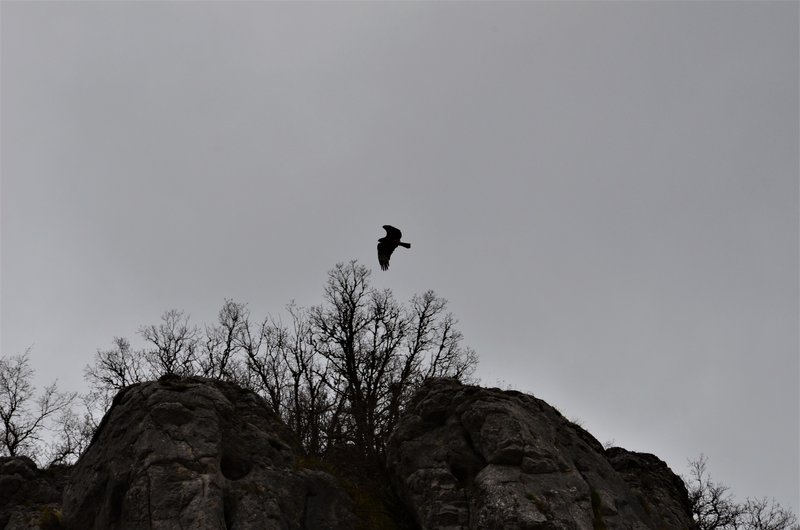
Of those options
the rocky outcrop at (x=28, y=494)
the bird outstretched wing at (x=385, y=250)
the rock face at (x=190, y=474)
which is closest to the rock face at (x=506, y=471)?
the rock face at (x=190, y=474)

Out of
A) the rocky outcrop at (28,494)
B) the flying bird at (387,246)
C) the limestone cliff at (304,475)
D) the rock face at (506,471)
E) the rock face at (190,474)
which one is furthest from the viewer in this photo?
the flying bird at (387,246)

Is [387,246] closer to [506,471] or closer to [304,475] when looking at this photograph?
[304,475]

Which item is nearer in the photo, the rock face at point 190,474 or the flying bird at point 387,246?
the rock face at point 190,474

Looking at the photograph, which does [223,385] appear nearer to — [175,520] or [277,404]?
[175,520]

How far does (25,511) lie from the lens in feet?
44.9

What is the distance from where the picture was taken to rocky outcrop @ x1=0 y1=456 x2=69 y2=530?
43.9ft

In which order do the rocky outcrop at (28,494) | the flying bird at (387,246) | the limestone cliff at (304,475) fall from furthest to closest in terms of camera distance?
the flying bird at (387,246)
the rocky outcrop at (28,494)
the limestone cliff at (304,475)

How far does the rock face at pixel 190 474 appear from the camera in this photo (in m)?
12.0

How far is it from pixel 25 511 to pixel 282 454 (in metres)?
5.42

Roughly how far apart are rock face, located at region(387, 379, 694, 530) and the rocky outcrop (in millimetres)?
7460

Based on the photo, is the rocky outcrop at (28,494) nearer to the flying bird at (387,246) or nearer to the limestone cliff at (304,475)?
the limestone cliff at (304,475)

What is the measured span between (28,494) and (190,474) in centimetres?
488

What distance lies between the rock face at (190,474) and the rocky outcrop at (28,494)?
2.36ft

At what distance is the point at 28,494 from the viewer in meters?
14.4
